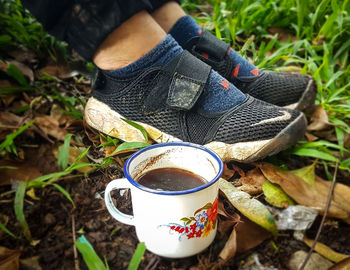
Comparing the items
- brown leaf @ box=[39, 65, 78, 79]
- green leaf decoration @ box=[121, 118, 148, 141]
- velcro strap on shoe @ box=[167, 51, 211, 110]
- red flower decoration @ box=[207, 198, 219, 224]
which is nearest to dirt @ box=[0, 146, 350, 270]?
red flower decoration @ box=[207, 198, 219, 224]

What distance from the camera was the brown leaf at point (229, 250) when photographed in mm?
866

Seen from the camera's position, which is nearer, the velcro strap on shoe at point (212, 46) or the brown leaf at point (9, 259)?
the brown leaf at point (9, 259)

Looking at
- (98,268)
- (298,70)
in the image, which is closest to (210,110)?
(98,268)

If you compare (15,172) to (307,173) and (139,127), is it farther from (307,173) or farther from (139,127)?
(307,173)

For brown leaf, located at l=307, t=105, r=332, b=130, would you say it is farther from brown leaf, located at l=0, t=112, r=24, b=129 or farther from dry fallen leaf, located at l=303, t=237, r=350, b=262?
brown leaf, located at l=0, t=112, r=24, b=129

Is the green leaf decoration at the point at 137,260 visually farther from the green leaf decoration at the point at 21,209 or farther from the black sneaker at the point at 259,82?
the black sneaker at the point at 259,82

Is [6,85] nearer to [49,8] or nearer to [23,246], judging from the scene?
[49,8]

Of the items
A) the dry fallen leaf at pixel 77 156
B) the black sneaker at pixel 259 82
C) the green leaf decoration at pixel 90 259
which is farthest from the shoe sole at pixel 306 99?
the green leaf decoration at pixel 90 259

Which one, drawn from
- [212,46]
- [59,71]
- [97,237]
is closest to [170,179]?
[97,237]

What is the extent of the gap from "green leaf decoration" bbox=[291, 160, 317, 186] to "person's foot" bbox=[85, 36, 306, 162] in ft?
0.32

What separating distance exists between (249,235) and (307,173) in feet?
1.17

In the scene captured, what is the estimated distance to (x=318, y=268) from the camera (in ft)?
2.84

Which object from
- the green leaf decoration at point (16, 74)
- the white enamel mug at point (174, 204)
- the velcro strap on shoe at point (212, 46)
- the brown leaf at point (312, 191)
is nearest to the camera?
the white enamel mug at point (174, 204)

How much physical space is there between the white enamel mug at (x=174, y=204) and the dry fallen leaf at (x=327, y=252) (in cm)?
27
